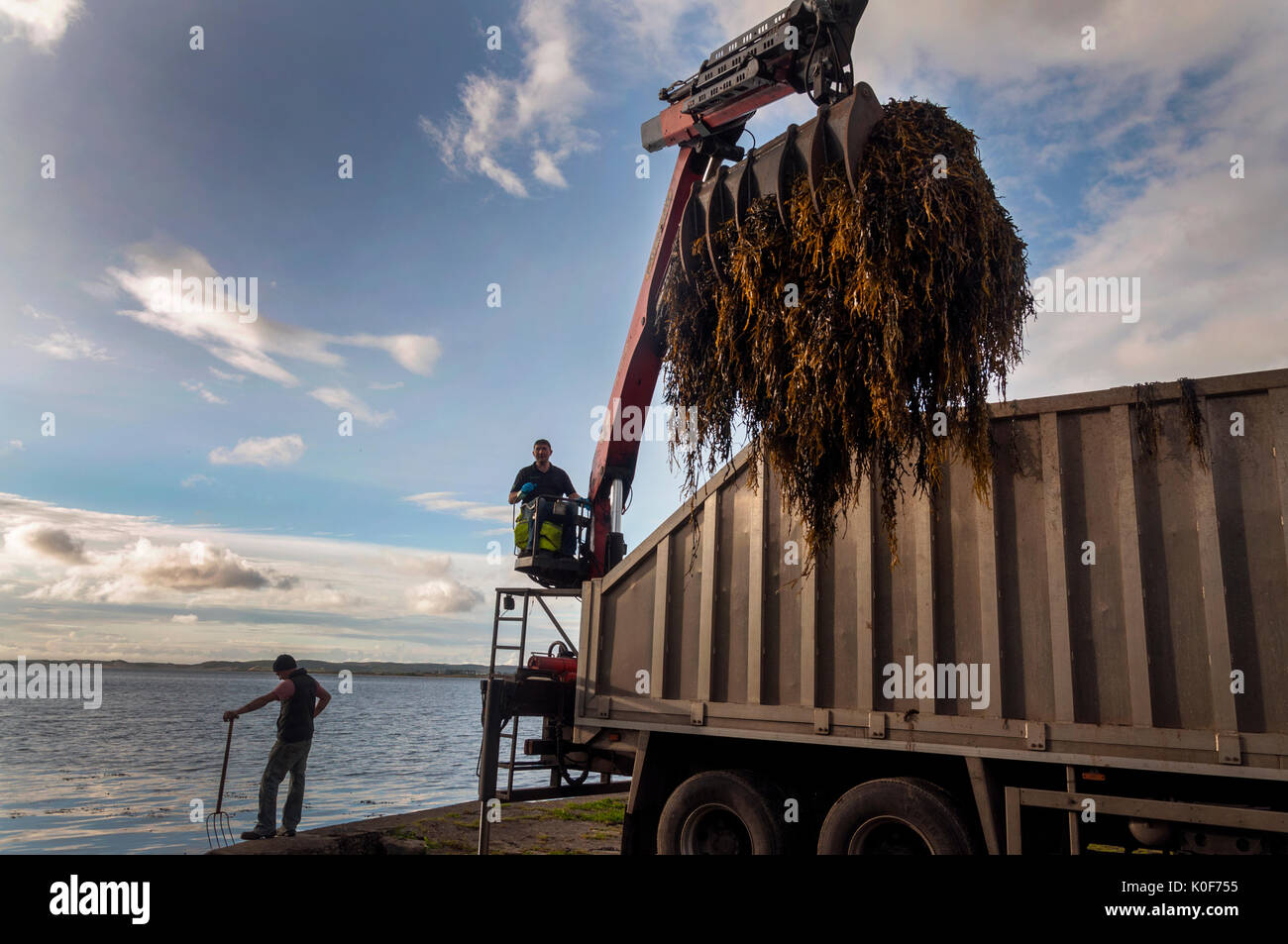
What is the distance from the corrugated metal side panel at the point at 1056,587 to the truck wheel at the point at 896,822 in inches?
15.2

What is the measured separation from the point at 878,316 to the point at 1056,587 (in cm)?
202

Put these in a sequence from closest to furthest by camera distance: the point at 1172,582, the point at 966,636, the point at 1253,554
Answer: the point at 1253,554
the point at 1172,582
the point at 966,636

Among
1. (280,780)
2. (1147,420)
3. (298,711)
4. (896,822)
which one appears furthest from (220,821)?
(1147,420)

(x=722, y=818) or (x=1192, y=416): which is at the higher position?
(x=1192, y=416)

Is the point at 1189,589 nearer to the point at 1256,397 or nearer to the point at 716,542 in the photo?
the point at 1256,397

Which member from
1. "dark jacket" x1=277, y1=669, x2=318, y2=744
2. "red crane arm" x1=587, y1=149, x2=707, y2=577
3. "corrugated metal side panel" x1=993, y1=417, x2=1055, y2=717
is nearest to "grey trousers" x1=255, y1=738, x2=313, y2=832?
"dark jacket" x1=277, y1=669, x2=318, y2=744

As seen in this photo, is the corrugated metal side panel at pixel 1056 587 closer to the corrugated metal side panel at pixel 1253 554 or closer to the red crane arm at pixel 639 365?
the corrugated metal side panel at pixel 1253 554

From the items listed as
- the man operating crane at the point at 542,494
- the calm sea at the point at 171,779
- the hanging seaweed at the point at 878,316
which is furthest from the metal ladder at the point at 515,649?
the calm sea at the point at 171,779

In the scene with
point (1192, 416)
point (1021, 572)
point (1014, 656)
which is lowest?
point (1014, 656)

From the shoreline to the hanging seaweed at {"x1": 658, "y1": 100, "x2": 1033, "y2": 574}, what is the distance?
177 inches

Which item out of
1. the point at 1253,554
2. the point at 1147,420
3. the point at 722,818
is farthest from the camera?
the point at 722,818

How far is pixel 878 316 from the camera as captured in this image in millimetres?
4156

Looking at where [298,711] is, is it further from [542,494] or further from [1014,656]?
[1014,656]

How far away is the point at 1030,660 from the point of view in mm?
4855
